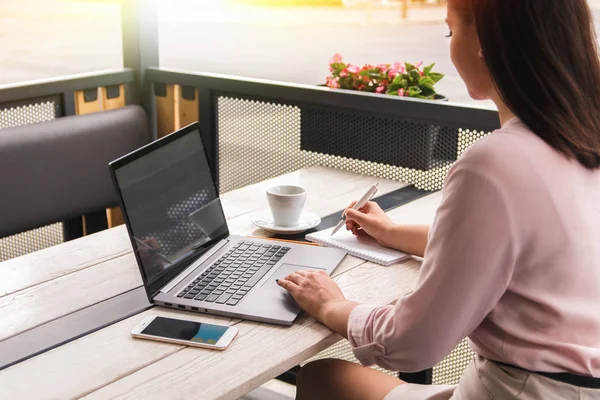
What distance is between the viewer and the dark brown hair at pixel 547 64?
41.9 inches

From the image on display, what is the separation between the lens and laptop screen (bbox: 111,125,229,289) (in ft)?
4.75

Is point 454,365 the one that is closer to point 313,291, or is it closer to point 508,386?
point 313,291

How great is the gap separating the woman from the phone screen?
294 millimetres

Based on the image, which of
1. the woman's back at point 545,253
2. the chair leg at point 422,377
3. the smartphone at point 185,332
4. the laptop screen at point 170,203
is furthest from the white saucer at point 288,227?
the woman's back at point 545,253

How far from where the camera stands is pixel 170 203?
1.57 metres

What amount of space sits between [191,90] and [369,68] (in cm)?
66

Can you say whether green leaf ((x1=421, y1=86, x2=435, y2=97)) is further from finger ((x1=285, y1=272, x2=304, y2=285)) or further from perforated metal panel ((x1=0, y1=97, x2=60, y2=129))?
finger ((x1=285, y1=272, x2=304, y2=285))

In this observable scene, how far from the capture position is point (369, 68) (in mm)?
2807

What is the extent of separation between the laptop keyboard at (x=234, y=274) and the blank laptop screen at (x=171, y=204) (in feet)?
0.21

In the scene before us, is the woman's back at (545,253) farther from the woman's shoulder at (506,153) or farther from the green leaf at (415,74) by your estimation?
the green leaf at (415,74)

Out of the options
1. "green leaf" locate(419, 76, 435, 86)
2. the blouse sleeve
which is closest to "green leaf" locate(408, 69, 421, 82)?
"green leaf" locate(419, 76, 435, 86)

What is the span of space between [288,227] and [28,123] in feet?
4.01

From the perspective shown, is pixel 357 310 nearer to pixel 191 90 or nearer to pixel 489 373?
pixel 489 373

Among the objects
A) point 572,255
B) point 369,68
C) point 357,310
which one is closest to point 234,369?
point 357,310
